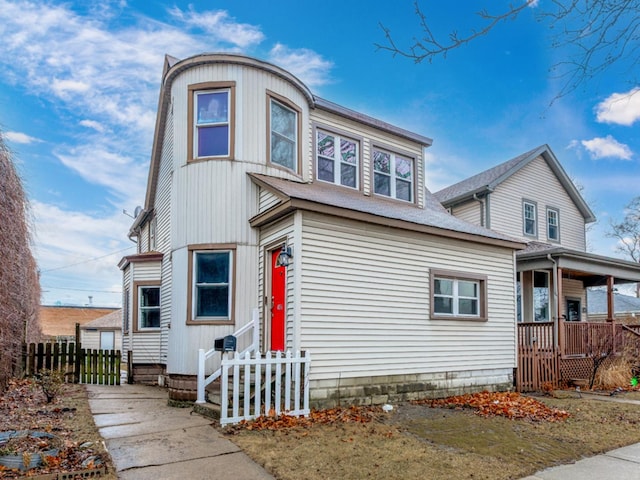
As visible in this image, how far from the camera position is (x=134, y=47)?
11203 mm

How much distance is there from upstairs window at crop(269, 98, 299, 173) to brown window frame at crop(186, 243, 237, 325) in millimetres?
2203

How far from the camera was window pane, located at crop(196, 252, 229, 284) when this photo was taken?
919 cm

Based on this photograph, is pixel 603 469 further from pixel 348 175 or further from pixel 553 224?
pixel 553 224

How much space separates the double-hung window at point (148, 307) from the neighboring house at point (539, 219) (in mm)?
11100

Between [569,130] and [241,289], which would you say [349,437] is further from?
Result: [569,130]

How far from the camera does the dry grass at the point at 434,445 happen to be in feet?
16.1

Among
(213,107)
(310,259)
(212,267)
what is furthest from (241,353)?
(213,107)

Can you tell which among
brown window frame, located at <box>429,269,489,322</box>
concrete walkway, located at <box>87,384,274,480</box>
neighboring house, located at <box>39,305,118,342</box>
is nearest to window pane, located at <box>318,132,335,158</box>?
brown window frame, located at <box>429,269,489,322</box>

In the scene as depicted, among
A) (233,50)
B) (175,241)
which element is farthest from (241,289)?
(233,50)

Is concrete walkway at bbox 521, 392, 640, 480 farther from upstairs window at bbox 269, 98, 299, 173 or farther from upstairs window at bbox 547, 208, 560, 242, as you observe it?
upstairs window at bbox 547, 208, 560, 242

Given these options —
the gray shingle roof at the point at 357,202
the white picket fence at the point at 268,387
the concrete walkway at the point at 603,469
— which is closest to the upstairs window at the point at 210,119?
the gray shingle roof at the point at 357,202

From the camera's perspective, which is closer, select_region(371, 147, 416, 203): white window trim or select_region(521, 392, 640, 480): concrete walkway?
select_region(521, 392, 640, 480): concrete walkway

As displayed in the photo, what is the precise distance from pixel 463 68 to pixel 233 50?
4.86 meters

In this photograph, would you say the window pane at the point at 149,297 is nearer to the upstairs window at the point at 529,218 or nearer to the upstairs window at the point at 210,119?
the upstairs window at the point at 210,119
